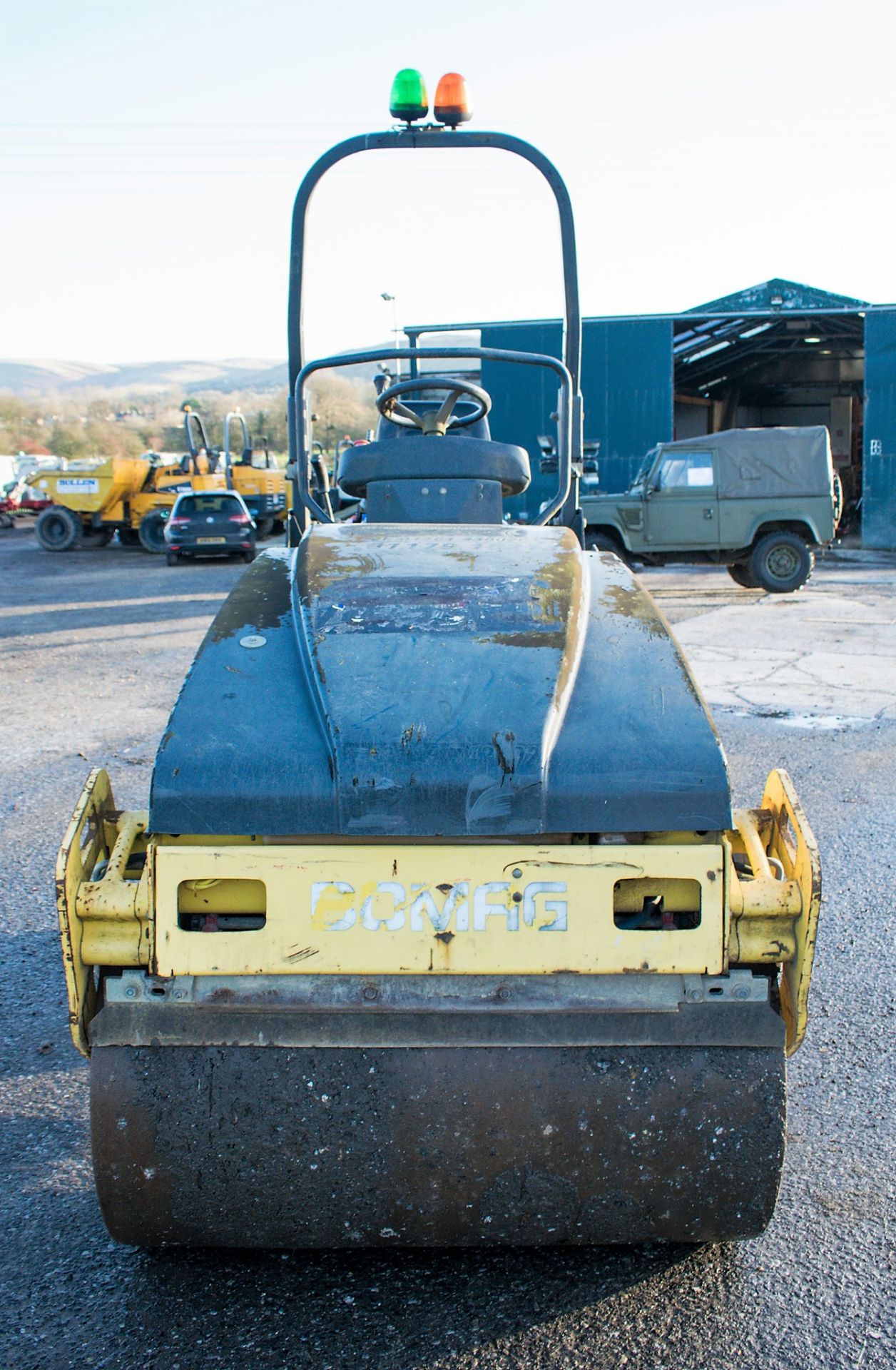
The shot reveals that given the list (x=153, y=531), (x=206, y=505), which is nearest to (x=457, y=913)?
(x=206, y=505)

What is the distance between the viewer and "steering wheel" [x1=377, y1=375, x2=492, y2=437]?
13.6ft

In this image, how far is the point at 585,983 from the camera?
210 centimetres

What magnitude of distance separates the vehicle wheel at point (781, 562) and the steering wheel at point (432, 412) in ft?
33.8

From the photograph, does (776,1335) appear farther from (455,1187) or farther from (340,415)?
(340,415)

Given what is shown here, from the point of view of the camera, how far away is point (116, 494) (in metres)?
24.0

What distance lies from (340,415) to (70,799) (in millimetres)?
64010

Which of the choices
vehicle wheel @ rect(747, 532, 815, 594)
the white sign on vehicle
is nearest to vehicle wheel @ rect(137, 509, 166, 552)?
the white sign on vehicle

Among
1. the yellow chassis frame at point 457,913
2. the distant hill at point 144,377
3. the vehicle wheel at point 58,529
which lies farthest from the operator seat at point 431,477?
the distant hill at point 144,377

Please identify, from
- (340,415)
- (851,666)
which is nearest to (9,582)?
(851,666)

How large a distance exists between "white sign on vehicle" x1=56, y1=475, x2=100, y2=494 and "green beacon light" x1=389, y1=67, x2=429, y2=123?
2109 cm

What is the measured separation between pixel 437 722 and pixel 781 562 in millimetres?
13410

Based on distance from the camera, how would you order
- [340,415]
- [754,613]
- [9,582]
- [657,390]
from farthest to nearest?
[340,415] < [657,390] < [9,582] < [754,613]

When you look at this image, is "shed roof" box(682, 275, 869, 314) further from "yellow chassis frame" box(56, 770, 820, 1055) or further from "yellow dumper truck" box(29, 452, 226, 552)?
"yellow chassis frame" box(56, 770, 820, 1055)

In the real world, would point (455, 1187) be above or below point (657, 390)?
below
